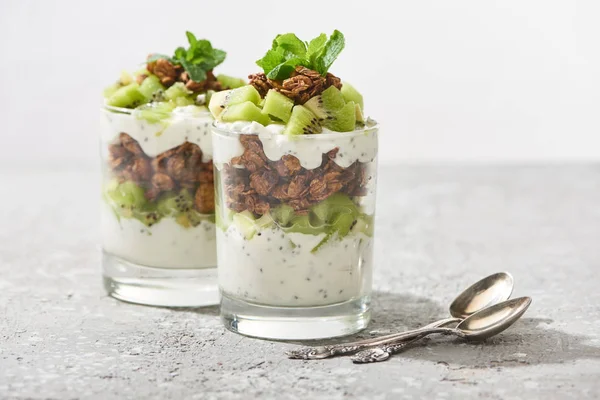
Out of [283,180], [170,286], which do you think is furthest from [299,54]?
[170,286]

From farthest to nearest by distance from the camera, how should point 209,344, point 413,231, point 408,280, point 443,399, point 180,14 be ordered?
point 180,14
point 413,231
point 408,280
point 209,344
point 443,399

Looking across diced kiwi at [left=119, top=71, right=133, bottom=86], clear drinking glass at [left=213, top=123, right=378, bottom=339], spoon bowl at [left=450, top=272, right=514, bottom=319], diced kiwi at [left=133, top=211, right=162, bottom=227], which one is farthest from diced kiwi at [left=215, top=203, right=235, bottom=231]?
spoon bowl at [left=450, top=272, right=514, bottom=319]

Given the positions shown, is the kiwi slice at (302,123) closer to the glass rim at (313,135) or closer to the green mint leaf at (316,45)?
the glass rim at (313,135)

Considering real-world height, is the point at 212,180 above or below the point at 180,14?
below

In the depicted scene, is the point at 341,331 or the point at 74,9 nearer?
the point at 341,331

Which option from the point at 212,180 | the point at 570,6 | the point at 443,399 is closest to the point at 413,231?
the point at 212,180

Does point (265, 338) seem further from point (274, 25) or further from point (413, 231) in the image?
point (274, 25)

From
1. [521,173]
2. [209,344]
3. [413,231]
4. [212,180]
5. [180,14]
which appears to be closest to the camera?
[209,344]
